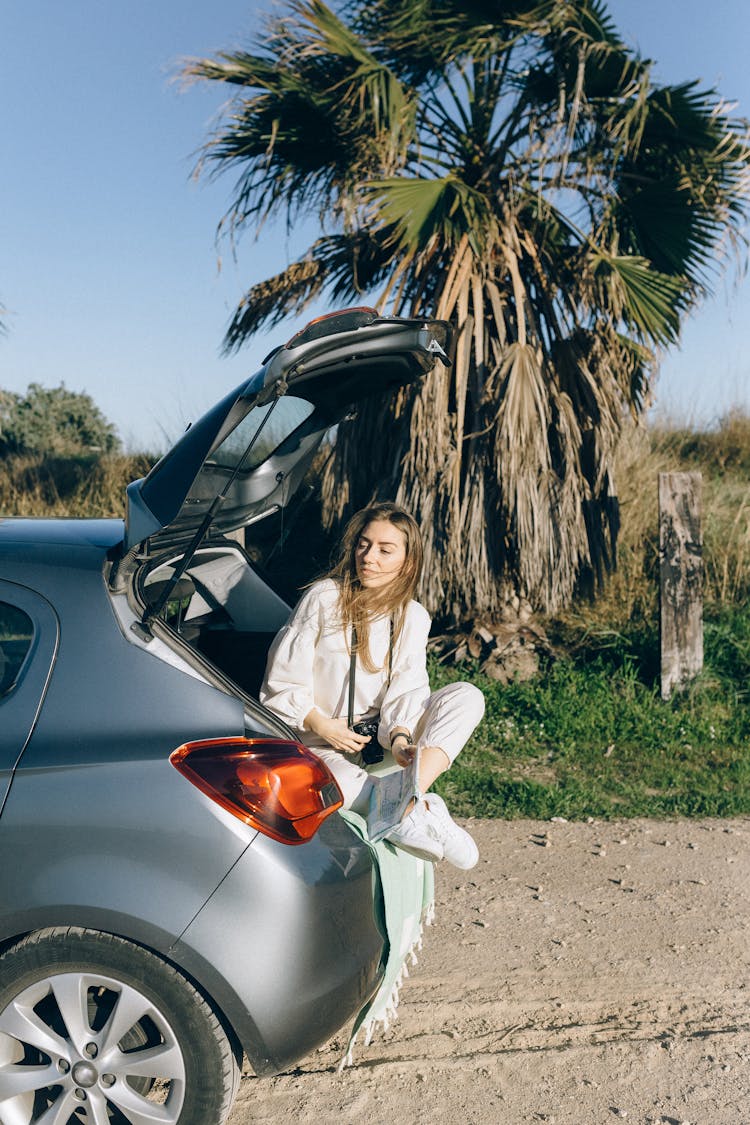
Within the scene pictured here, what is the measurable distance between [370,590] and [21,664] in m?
1.37

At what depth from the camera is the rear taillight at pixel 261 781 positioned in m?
2.19

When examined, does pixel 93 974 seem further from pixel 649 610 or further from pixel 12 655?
pixel 649 610

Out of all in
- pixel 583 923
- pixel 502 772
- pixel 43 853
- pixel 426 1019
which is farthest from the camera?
pixel 502 772

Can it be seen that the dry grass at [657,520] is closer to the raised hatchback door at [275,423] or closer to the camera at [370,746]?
the camera at [370,746]

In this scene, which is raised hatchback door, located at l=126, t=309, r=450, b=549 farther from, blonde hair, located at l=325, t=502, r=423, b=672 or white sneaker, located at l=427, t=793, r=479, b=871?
white sneaker, located at l=427, t=793, r=479, b=871

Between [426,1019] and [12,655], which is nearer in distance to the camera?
[12,655]

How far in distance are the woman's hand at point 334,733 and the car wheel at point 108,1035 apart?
111cm

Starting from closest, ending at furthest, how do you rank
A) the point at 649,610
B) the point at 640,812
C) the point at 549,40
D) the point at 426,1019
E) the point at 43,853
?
1. the point at 43,853
2. the point at 426,1019
3. the point at 640,812
4. the point at 549,40
5. the point at 649,610

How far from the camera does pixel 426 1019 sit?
299cm

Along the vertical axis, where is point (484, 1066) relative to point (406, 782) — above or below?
below

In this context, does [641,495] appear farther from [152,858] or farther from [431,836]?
[152,858]

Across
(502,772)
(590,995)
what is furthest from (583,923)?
(502,772)

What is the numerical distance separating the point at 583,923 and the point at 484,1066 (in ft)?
3.54

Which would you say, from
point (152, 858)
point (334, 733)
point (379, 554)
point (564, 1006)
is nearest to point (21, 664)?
point (152, 858)
